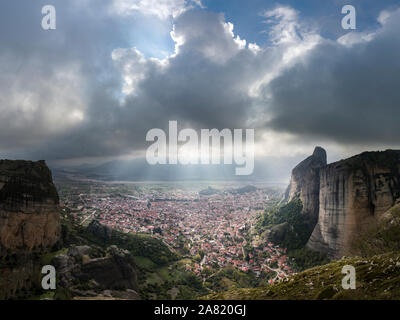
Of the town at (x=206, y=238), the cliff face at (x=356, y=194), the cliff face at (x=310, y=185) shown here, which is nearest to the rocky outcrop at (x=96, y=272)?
the town at (x=206, y=238)

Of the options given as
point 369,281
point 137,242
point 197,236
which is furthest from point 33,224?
point 197,236

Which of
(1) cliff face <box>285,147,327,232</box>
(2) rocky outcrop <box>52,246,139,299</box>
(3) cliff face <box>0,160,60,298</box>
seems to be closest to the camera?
(3) cliff face <box>0,160,60,298</box>

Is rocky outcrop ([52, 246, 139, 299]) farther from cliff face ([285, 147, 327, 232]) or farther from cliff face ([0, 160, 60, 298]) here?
cliff face ([285, 147, 327, 232])

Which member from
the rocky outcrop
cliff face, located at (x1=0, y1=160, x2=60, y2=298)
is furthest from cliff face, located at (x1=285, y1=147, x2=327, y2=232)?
cliff face, located at (x1=0, y1=160, x2=60, y2=298)

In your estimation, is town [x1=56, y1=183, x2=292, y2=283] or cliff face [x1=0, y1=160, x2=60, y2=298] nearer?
cliff face [x1=0, y1=160, x2=60, y2=298]

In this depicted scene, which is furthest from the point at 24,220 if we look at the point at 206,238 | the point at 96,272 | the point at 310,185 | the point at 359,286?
the point at 310,185
